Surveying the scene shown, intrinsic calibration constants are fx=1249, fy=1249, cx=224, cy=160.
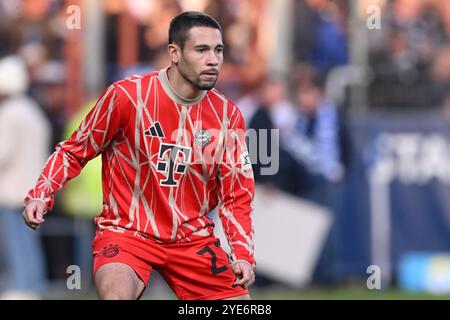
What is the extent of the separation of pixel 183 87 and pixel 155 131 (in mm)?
332

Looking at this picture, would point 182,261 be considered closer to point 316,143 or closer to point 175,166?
point 175,166

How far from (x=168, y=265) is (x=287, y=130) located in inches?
291

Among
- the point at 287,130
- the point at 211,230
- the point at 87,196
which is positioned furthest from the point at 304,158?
the point at 211,230

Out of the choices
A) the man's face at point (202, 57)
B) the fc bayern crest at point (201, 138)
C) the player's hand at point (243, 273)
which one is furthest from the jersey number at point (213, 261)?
the man's face at point (202, 57)

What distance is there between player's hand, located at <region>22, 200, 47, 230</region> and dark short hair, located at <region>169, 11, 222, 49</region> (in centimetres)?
134

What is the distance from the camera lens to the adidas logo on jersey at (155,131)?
774 cm

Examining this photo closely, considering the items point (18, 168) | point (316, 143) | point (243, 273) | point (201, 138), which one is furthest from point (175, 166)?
point (316, 143)

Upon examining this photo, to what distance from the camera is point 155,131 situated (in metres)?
7.75

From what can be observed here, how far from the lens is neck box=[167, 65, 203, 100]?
307 inches

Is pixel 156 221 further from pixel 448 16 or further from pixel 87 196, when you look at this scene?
pixel 448 16

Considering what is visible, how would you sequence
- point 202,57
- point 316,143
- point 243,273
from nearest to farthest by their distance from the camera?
point 243,273, point 202,57, point 316,143

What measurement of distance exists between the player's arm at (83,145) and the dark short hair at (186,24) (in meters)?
0.53

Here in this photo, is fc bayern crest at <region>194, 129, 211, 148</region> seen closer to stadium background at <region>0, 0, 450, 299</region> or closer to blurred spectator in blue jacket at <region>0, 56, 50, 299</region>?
blurred spectator in blue jacket at <region>0, 56, 50, 299</region>

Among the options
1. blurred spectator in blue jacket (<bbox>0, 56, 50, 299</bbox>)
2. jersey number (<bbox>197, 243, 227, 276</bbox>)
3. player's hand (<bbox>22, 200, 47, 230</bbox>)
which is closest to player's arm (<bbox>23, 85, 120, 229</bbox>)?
player's hand (<bbox>22, 200, 47, 230</bbox>)
